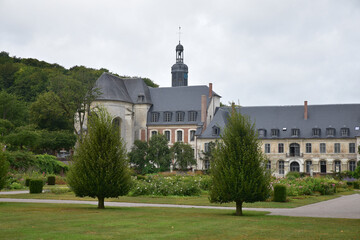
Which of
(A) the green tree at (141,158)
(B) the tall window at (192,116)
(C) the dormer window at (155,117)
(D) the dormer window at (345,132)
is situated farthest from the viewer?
(C) the dormer window at (155,117)

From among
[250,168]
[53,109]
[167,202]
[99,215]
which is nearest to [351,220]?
[250,168]

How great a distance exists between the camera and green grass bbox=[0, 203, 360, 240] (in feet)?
39.2

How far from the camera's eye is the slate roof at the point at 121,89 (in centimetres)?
6538

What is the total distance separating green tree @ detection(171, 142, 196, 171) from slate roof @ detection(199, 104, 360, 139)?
598 centimetres

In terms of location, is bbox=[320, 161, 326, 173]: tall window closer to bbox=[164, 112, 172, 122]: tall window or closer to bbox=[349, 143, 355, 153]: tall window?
bbox=[349, 143, 355, 153]: tall window

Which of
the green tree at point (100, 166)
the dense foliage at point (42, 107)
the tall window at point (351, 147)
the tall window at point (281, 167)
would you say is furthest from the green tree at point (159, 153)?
the green tree at point (100, 166)

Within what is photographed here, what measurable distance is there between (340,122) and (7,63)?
56.3m

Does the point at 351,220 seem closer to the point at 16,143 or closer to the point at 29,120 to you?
the point at 16,143

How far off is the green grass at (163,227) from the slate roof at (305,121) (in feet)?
148

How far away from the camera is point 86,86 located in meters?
58.2

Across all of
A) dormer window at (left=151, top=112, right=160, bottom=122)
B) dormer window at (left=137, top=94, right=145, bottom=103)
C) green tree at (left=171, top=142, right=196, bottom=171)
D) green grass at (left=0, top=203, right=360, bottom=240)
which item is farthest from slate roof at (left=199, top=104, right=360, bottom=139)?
green grass at (left=0, top=203, right=360, bottom=240)

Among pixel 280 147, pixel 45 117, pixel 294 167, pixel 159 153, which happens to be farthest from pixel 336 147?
pixel 45 117

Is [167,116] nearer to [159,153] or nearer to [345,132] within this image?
[159,153]

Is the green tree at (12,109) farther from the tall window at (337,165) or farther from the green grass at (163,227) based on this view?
the green grass at (163,227)
